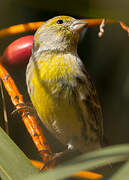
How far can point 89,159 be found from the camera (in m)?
0.60

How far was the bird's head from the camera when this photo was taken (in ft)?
5.26

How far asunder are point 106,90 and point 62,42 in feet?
1.08

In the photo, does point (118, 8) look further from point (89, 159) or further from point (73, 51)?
point (89, 159)

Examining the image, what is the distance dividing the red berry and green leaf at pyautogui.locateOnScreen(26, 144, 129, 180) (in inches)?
32.4

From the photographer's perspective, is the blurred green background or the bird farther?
the blurred green background

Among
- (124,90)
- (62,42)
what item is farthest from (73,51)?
(124,90)

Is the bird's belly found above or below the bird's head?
below

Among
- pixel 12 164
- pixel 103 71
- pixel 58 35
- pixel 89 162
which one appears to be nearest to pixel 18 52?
pixel 58 35

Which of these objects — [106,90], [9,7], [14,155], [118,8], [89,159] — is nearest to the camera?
[89,159]

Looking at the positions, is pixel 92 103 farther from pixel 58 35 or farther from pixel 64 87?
pixel 58 35

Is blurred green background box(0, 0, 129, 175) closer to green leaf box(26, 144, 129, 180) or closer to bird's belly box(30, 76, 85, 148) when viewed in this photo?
bird's belly box(30, 76, 85, 148)

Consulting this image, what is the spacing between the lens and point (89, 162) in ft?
1.88

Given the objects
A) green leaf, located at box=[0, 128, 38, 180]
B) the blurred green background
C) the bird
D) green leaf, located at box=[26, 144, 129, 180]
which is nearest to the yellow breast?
the bird

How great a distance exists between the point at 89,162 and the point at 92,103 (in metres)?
1.04
